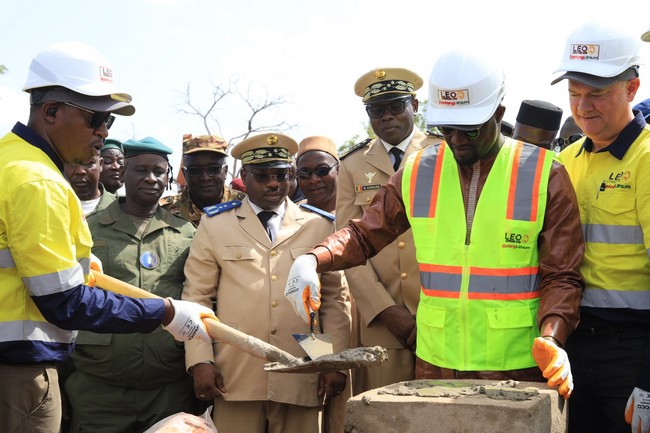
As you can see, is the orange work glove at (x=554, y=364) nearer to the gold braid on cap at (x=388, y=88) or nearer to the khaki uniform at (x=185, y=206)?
the gold braid on cap at (x=388, y=88)

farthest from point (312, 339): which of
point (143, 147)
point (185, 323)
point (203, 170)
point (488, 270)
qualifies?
point (203, 170)

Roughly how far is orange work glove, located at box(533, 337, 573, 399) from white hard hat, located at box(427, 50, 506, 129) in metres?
1.04

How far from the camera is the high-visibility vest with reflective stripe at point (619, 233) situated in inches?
149

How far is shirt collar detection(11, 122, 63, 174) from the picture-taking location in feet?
12.1

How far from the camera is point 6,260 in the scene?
3484 millimetres

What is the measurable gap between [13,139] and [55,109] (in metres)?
0.24

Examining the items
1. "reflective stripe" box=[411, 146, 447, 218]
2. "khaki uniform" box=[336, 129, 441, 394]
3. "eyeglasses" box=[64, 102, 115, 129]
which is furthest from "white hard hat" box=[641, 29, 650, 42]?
"eyeglasses" box=[64, 102, 115, 129]

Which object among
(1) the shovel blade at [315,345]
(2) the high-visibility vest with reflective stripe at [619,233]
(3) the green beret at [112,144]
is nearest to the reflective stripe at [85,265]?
(1) the shovel blade at [315,345]

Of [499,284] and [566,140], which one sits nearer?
[499,284]

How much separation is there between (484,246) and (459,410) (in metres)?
0.91

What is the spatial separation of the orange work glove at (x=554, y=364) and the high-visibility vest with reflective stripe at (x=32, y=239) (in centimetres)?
205

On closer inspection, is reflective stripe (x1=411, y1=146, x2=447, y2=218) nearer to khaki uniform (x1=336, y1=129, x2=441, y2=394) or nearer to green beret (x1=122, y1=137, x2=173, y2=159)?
khaki uniform (x1=336, y1=129, x2=441, y2=394)

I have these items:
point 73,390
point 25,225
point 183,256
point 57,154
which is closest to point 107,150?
point 183,256

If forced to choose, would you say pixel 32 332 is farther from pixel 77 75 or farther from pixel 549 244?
pixel 549 244
